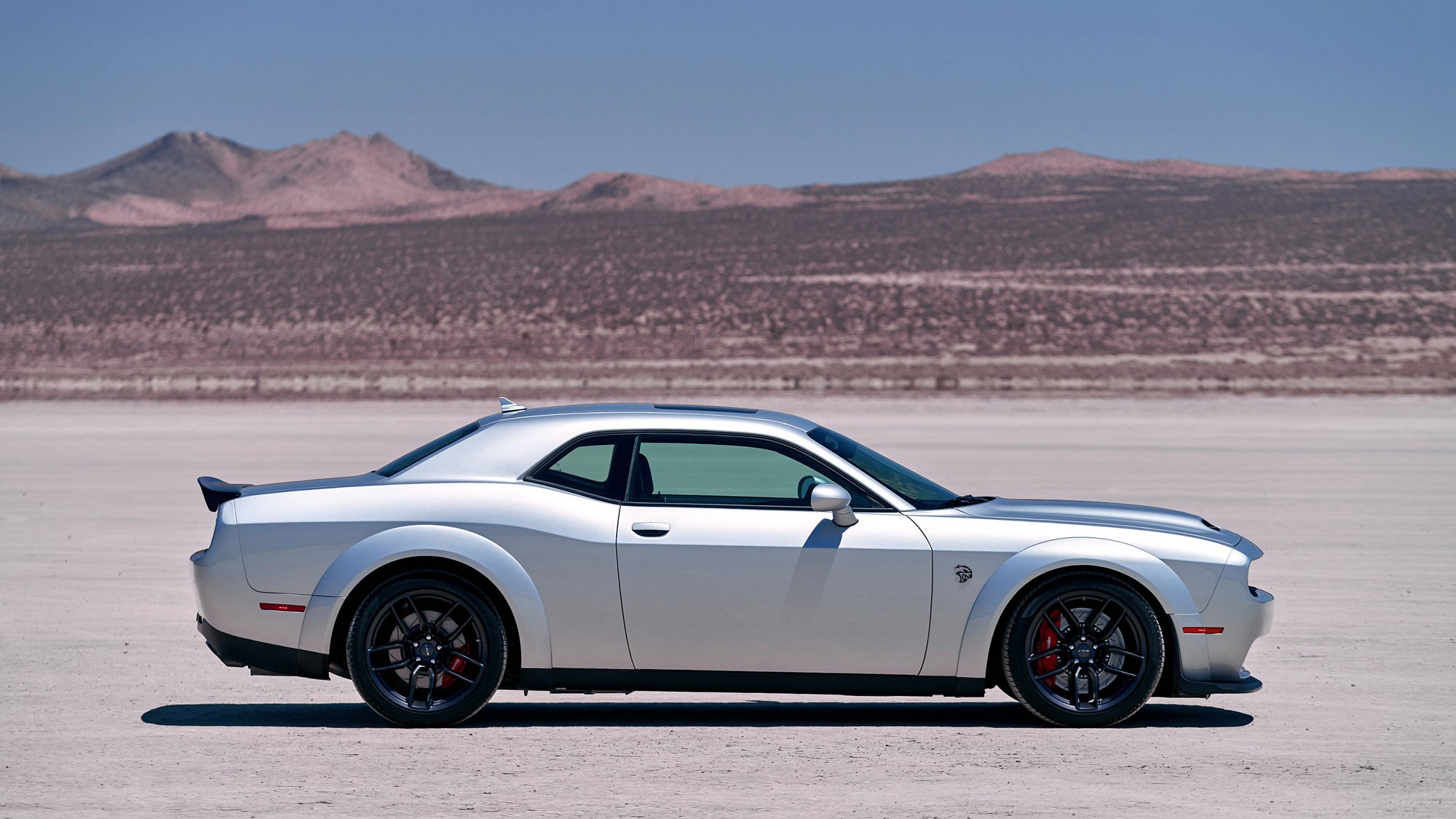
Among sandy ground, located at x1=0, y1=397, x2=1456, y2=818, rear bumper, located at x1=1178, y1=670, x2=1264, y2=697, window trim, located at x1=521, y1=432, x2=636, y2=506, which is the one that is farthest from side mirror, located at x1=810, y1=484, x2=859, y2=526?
rear bumper, located at x1=1178, y1=670, x2=1264, y2=697

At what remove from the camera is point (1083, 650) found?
6633 mm

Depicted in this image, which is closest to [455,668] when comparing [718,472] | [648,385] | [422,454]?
[422,454]

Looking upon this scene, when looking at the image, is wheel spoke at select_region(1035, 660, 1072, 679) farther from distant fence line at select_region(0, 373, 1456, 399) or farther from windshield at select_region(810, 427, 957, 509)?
distant fence line at select_region(0, 373, 1456, 399)

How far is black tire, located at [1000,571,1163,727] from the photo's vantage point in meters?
6.57

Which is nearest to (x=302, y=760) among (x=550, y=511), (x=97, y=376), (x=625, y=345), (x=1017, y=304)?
(x=550, y=511)

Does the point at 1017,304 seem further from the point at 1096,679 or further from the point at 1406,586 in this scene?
the point at 1096,679

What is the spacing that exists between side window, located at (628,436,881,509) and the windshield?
0.16 metres

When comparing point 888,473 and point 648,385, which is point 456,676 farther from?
point 648,385

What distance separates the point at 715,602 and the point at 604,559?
51 cm

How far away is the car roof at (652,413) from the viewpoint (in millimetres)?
6949

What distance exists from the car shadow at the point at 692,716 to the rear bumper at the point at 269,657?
32 cm

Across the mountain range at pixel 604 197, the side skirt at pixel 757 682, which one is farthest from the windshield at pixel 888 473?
the mountain range at pixel 604 197

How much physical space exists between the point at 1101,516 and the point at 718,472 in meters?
1.81

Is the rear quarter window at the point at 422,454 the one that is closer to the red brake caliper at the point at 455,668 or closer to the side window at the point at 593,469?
the side window at the point at 593,469
